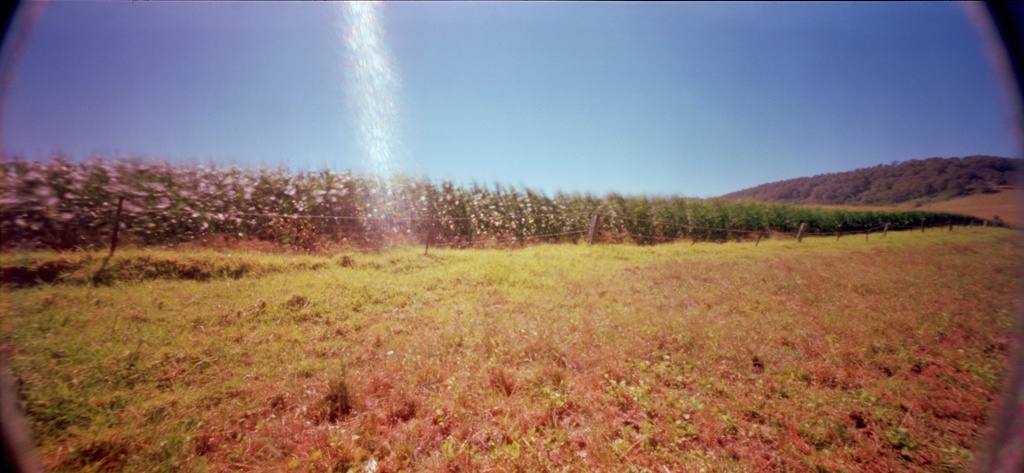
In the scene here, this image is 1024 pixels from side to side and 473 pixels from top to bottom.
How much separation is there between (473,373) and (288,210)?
9100 mm

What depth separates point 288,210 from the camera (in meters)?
9.01

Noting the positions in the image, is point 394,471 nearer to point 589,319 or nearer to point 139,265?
point 589,319

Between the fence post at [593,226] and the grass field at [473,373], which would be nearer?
the grass field at [473,373]

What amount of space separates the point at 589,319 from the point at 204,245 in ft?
29.4

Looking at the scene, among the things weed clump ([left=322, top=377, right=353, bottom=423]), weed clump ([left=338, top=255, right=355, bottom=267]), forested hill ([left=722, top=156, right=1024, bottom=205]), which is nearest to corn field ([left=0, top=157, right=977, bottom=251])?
weed clump ([left=338, top=255, right=355, bottom=267])

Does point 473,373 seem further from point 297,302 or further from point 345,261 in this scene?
point 345,261

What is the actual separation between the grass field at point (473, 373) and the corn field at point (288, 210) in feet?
3.94

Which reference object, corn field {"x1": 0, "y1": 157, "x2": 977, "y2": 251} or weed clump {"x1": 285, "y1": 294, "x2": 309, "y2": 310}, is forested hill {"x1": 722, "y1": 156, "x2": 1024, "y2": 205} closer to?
corn field {"x1": 0, "y1": 157, "x2": 977, "y2": 251}

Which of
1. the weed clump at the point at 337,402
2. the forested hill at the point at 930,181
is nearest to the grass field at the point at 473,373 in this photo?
the weed clump at the point at 337,402

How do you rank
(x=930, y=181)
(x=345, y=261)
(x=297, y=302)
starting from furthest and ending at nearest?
(x=345, y=261)
(x=297, y=302)
(x=930, y=181)

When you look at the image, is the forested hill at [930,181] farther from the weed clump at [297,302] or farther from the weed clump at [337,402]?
the weed clump at [297,302]

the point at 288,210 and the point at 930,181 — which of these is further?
the point at 288,210

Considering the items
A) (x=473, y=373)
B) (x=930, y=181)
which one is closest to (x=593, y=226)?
(x=930, y=181)

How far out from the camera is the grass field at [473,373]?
215cm
